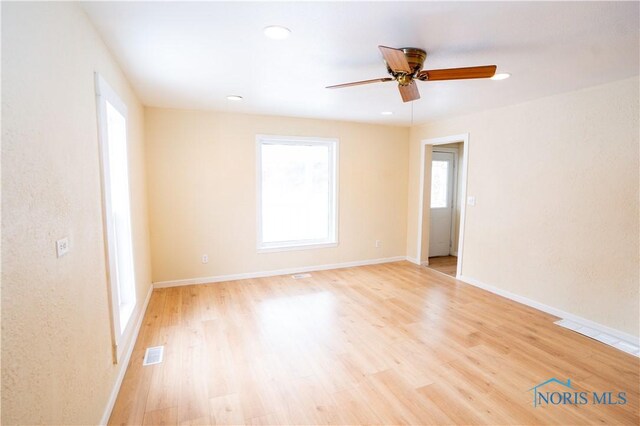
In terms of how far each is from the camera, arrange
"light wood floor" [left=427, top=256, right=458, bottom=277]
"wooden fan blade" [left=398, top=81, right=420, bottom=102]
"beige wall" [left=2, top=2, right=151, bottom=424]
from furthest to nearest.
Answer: "light wood floor" [left=427, top=256, right=458, bottom=277] → "wooden fan blade" [left=398, top=81, right=420, bottom=102] → "beige wall" [left=2, top=2, right=151, bottom=424]

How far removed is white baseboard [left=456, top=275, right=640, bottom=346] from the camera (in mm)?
2818

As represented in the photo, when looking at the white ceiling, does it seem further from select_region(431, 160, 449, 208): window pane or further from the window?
select_region(431, 160, 449, 208): window pane

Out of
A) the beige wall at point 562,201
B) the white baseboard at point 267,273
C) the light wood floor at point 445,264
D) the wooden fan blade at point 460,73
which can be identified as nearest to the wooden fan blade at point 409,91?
the wooden fan blade at point 460,73

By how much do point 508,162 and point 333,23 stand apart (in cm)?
305

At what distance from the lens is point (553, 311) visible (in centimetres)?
338

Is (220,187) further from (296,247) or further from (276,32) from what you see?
(276,32)

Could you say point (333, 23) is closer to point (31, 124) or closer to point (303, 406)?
A: point (31, 124)

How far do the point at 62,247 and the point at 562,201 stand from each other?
4.20 metres

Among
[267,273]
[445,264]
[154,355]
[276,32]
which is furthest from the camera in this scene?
[445,264]

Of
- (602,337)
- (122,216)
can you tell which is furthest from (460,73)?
(122,216)

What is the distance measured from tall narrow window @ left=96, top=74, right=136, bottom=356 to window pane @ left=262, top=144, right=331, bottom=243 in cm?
204

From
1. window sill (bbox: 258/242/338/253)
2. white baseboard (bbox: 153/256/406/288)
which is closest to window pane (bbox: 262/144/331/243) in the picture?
window sill (bbox: 258/242/338/253)

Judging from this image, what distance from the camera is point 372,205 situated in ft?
17.4

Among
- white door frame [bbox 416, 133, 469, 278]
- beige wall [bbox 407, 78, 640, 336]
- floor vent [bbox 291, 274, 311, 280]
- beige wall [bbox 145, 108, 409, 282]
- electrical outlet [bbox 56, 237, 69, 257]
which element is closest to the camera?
electrical outlet [bbox 56, 237, 69, 257]
